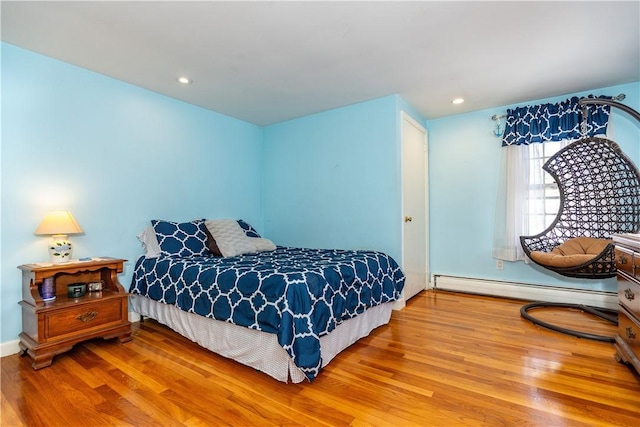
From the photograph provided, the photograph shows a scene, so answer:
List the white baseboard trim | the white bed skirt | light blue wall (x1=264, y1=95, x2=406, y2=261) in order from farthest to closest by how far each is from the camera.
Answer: light blue wall (x1=264, y1=95, x2=406, y2=261)
the white baseboard trim
the white bed skirt

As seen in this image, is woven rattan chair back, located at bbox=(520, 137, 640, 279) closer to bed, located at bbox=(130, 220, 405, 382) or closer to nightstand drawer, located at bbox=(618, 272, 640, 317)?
nightstand drawer, located at bbox=(618, 272, 640, 317)

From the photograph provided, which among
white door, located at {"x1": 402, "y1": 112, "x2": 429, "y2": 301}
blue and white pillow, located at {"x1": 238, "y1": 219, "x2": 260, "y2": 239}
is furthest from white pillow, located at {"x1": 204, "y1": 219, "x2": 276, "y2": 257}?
white door, located at {"x1": 402, "y1": 112, "x2": 429, "y2": 301}

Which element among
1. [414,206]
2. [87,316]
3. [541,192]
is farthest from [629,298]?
[87,316]

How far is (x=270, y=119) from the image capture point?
4.08m

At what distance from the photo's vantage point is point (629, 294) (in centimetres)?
191

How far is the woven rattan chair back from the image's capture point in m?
2.81

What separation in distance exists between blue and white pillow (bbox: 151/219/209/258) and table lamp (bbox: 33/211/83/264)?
27.3 inches

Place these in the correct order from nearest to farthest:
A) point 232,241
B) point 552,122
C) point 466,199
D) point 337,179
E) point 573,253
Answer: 1. point 573,253
2. point 232,241
3. point 552,122
4. point 337,179
5. point 466,199

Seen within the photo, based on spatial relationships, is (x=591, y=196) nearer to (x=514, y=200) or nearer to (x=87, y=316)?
(x=514, y=200)

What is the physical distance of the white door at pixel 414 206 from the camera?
3414 mm

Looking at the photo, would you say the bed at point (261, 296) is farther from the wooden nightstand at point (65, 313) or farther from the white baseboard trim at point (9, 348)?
the white baseboard trim at point (9, 348)

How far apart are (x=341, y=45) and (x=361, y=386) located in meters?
2.31

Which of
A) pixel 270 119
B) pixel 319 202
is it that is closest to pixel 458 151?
pixel 319 202

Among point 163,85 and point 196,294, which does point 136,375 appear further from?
point 163,85
